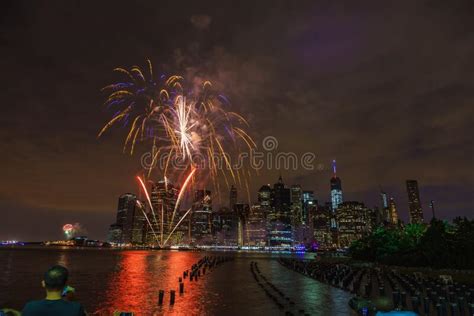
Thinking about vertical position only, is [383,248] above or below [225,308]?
above

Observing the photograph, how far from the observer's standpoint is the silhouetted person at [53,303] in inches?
206

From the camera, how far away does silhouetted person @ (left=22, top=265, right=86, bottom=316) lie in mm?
5234

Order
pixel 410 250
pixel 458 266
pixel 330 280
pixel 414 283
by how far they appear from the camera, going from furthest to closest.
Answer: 1. pixel 410 250
2. pixel 458 266
3. pixel 330 280
4. pixel 414 283

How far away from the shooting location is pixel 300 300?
98.5 ft

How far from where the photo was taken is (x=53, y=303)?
5305mm

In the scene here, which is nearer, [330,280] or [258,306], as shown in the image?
[258,306]

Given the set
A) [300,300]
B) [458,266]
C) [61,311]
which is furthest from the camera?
[458,266]

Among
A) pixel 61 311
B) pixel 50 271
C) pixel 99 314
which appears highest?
pixel 50 271

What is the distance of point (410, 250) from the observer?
57.2 m

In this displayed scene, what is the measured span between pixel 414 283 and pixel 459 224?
75.1 ft

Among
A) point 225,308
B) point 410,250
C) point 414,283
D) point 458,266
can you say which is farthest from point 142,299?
point 410,250

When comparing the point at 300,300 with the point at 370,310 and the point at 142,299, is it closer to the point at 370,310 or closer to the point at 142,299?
the point at 370,310

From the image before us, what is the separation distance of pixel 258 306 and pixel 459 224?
39.6 m

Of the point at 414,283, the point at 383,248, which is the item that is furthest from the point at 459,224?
the point at 414,283
